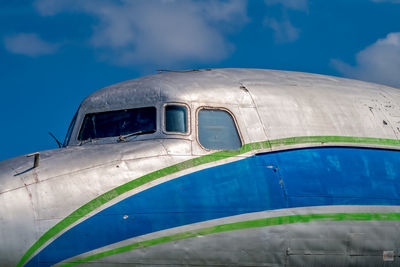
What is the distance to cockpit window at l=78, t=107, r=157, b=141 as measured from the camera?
8.76 m

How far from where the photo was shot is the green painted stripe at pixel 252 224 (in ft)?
24.7

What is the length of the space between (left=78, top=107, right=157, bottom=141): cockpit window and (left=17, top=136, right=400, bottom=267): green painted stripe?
861 mm

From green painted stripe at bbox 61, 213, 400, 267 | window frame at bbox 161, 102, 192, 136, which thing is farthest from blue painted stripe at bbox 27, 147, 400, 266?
window frame at bbox 161, 102, 192, 136

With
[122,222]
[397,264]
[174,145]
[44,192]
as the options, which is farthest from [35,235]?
[397,264]

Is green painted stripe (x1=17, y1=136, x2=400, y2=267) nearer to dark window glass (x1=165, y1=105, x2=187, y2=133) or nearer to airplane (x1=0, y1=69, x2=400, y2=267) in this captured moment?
airplane (x1=0, y1=69, x2=400, y2=267)

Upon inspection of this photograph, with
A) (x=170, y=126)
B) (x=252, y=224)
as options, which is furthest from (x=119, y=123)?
(x=252, y=224)

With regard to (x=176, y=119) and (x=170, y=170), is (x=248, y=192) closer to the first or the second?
(x=170, y=170)

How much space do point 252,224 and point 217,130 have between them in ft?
4.99

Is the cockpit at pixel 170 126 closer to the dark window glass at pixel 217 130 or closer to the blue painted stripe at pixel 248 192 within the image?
the dark window glass at pixel 217 130

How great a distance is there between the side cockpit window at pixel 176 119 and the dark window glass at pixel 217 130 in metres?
0.23

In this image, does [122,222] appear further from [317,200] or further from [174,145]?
[317,200]

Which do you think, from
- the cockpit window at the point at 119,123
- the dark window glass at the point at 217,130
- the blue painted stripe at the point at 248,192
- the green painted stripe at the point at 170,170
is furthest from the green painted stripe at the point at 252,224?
the cockpit window at the point at 119,123

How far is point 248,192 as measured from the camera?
8195 mm

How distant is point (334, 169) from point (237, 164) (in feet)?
5.41
